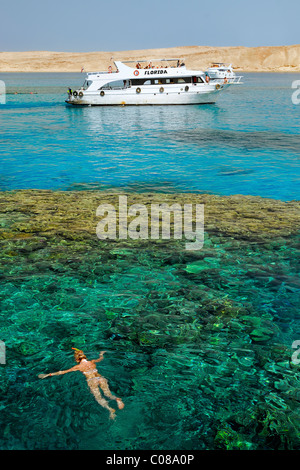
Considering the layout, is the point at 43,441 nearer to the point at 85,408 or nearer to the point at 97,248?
the point at 85,408

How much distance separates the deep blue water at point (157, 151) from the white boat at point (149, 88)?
4.61m

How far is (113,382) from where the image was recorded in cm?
471

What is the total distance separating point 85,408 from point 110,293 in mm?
2547

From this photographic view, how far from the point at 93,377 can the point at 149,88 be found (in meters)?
43.0

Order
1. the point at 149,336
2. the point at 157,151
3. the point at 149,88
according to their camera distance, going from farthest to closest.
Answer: the point at 149,88 < the point at 157,151 < the point at 149,336

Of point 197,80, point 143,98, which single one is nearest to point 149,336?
point 143,98

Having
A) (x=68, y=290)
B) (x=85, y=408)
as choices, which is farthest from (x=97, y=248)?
(x=85, y=408)

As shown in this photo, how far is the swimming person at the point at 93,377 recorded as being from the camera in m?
4.41

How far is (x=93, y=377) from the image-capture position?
4746 millimetres

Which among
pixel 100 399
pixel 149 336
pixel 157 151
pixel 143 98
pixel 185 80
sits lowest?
pixel 100 399

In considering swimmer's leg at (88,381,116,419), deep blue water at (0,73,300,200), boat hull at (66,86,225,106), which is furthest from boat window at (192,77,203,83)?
swimmer's leg at (88,381,116,419)

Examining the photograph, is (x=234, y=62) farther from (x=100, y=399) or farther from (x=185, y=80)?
(x=100, y=399)

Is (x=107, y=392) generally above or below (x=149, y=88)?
below

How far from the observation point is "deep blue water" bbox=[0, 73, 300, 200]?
1522cm
